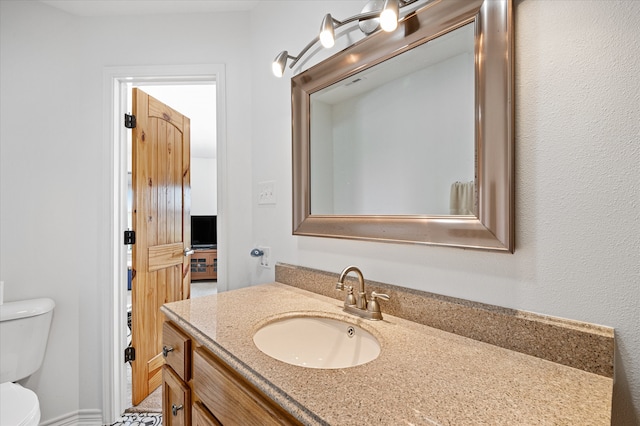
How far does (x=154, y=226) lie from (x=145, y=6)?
1353 mm

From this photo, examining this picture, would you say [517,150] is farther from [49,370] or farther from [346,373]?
[49,370]

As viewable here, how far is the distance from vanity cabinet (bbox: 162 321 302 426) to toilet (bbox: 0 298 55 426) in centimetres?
77

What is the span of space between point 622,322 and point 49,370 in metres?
2.50

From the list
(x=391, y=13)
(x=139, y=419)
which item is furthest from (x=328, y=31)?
(x=139, y=419)

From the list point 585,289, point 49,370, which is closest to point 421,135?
point 585,289

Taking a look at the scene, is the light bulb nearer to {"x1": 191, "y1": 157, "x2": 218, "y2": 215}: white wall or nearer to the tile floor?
the tile floor

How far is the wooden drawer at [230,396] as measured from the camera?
0.63 meters

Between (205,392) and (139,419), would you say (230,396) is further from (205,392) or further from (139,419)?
(139,419)

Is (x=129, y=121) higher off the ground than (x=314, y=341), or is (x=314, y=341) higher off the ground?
(x=129, y=121)

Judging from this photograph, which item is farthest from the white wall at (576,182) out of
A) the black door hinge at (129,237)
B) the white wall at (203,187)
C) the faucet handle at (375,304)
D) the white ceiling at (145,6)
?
the white wall at (203,187)

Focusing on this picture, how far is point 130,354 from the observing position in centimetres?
198

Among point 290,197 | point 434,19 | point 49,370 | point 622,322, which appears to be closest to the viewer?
point 622,322

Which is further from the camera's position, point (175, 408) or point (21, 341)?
point (21, 341)

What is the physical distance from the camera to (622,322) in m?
0.63
